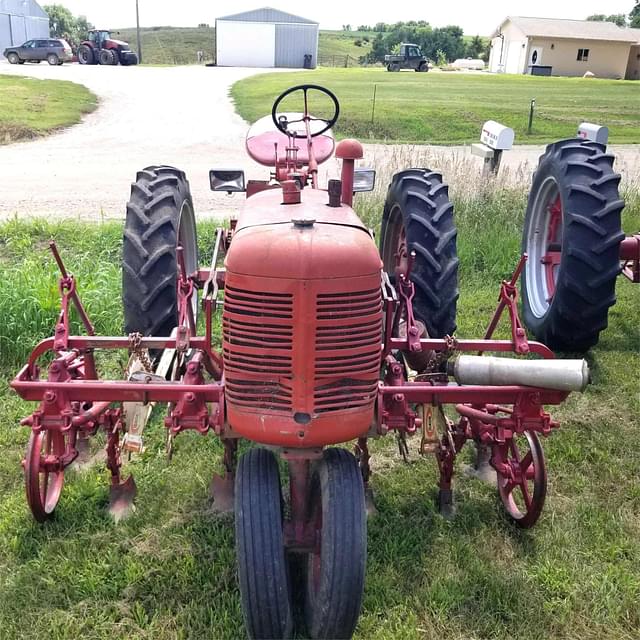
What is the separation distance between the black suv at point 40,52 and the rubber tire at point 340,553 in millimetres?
35959

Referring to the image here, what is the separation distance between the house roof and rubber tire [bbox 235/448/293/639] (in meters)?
52.1

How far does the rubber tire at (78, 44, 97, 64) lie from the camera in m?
36.2

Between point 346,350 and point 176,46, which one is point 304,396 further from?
point 176,46

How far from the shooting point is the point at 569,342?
4.93 meters

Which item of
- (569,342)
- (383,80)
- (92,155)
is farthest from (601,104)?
(569,342)

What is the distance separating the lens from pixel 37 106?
60.1 feet

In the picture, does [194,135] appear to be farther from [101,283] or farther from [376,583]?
[376,583]

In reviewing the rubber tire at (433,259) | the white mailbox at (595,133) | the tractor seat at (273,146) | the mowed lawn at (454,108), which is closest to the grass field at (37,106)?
the mowed lawn at (454,108)

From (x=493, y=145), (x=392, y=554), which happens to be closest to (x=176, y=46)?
(x=493, y=145)

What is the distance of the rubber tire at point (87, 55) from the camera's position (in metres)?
36.2

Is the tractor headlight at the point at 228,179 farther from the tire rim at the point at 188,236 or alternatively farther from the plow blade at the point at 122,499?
the plow blade at the point at 122,499

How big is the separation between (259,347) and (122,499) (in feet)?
4.94

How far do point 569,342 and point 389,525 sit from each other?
2.33m

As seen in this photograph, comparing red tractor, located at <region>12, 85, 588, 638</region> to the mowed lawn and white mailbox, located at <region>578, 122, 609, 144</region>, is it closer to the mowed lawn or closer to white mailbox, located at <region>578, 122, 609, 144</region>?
white mailbox, located at <region>578, 122, 609, 144</region>
